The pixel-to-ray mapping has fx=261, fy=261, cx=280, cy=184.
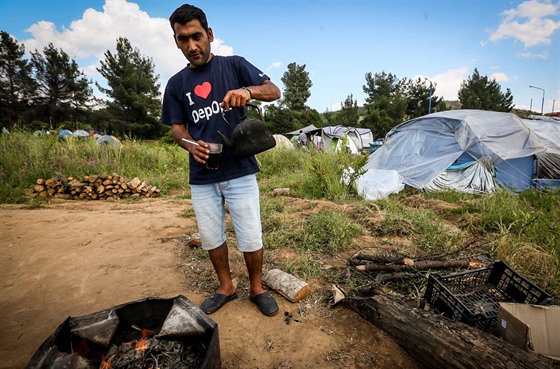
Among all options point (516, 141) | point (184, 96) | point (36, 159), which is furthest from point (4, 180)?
point (516, 141)

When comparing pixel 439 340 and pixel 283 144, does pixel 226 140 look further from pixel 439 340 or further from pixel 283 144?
pixel 283 144

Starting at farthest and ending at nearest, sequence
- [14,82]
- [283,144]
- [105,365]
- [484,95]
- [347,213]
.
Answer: [484,95], [14,82], [283,144], [347,213], [105,365]

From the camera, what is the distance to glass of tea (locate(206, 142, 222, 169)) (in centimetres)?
160

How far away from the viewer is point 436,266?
2270 millimetres

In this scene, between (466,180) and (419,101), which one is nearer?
(466,180)

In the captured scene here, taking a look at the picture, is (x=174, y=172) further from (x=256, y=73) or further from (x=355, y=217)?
(x=256, y=73)

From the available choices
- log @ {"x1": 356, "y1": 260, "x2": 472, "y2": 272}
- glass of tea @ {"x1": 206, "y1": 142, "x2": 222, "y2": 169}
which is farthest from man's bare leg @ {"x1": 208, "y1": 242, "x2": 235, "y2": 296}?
log @ {"x1": 356, "y1": 260, "x2": 472, "y2": 272}

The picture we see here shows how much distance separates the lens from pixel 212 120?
5.64 feet

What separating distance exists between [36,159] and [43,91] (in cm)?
2993

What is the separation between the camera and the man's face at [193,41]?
159 cm

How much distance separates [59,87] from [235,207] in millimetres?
36674

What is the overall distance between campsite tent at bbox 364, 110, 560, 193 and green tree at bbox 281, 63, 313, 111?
29214 millimetres

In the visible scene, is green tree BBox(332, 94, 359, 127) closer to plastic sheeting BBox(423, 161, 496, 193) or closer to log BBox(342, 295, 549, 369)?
plastic sheeting BBox(423, 161, 496, 193)

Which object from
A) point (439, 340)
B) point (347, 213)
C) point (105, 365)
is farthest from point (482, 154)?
point (105, 365)
